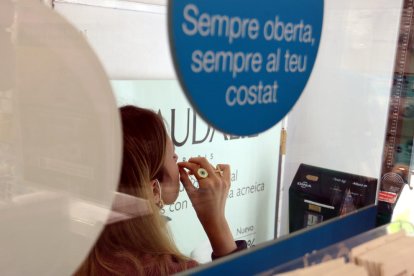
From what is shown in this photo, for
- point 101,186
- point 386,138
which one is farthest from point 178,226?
point 386,138

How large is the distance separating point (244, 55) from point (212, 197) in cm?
40

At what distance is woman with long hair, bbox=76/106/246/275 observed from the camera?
967 mm

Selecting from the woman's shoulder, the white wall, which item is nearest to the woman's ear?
the woman's shoulder

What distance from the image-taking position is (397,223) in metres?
1.63

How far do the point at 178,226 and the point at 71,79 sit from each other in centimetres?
45

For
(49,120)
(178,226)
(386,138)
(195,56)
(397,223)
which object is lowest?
(397,223)

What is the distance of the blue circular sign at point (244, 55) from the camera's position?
2.87 ft

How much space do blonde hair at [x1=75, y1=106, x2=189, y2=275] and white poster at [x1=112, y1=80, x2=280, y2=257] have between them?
0.10ft

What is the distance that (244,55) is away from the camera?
0.97 meters

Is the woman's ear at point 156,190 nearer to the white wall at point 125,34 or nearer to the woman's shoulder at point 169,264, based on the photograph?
the woman's shoulder at point 169,264

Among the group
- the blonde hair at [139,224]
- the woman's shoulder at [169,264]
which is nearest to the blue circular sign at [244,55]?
the blonde hair at [139,224]

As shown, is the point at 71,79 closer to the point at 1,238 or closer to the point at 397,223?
the point at 1,238

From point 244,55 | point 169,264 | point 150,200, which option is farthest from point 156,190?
point 244,55

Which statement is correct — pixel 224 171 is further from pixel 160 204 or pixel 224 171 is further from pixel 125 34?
pixel 125 34
